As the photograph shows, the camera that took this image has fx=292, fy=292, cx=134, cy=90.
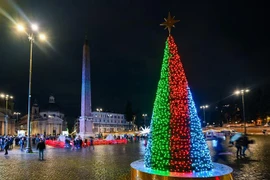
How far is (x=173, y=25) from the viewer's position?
35.4 feet

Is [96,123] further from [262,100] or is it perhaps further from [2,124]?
[262,100]

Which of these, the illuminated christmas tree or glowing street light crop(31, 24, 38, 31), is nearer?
the illuminated christmas tree

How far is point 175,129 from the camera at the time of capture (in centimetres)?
955

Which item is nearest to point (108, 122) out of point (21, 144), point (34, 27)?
point (21, 144)

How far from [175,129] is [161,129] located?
521 mm

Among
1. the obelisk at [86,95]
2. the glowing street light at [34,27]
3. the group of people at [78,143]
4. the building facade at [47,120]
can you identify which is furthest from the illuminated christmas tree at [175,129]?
the building facade at [47,120]

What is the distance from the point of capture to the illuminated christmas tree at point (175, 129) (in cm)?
935

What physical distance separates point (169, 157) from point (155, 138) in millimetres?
884

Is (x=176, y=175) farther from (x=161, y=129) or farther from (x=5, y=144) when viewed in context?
(x=5, y=144)

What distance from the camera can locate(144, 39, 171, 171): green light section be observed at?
9.60m

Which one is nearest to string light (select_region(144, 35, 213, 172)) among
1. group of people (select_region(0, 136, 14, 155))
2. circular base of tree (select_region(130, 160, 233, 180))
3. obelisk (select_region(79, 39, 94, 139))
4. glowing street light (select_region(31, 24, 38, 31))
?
circular base of tree (select_region(130, 160, 233, 180))

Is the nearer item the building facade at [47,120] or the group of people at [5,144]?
the group of people at [5,144]

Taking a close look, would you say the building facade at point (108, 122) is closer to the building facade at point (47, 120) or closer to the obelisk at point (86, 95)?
the building facade at point (47, 120)

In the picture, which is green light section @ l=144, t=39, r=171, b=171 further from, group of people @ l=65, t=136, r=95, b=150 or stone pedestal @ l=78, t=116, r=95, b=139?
stone pedestal @ l=78, t=116, r=95, b=139
